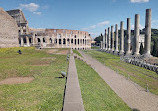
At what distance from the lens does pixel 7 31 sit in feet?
122

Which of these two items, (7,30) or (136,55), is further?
(7,30)

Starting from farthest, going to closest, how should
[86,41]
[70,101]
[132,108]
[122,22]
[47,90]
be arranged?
[86,41]
[122,22]
[132,108]
[47,90]
[70,101]

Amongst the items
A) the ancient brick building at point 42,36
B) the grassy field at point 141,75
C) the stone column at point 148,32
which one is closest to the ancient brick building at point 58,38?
the ancient brick building at point 42,36

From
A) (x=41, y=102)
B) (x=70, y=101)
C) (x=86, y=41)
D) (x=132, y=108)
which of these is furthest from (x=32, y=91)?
(x=86, y=41)

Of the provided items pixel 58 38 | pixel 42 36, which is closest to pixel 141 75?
pixel 42 36

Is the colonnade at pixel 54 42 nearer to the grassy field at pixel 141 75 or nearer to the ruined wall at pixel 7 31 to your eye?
the ruined wall at pixel 7 31

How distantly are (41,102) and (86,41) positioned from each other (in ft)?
227

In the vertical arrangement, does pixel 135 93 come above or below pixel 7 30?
below

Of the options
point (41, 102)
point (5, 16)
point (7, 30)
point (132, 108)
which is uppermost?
point (5, 16)

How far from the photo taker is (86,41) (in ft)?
240

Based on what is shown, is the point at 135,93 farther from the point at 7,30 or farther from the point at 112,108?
the point at 7,30

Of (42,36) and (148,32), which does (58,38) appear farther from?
(148,32)

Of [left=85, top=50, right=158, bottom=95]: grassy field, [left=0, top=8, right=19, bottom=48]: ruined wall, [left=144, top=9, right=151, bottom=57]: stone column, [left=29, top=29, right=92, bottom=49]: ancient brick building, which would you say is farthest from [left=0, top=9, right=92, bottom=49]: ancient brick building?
[left=85, top=50, right=158, bottom=95]: grassy field

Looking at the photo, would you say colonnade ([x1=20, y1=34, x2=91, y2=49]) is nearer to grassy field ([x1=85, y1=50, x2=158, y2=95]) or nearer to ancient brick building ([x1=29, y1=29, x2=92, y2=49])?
ancient brick building ([x1=29, y1=29, x2=92, y2=49])
